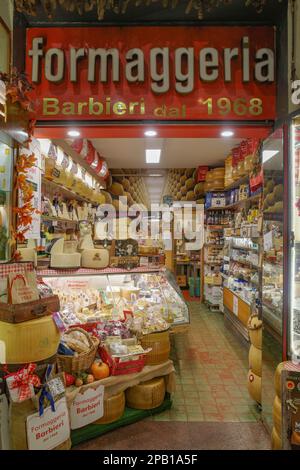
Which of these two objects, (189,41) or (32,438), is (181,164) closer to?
(189,41)

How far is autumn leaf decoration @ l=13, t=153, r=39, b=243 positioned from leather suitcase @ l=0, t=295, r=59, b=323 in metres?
0.79

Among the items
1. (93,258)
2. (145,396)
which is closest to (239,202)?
(93,258)

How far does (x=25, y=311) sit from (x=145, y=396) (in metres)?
1.75

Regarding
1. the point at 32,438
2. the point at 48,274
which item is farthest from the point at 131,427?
the point at 48,274

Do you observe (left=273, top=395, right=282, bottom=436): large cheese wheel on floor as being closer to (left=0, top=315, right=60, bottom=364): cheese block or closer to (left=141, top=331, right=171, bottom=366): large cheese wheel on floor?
(left=141, top=331, right=171, bottom=366): large cheese wheel on floor

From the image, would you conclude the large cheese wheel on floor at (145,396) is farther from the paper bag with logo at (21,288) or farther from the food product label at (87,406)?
Result: the paper bag with logo at (21,288)

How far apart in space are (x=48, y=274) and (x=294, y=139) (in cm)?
304

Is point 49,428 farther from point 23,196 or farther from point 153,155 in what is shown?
point 153,155

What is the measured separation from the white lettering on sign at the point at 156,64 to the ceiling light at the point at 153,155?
4.09 meters

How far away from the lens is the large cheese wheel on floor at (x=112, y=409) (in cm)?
309

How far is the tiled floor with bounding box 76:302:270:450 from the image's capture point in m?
2.93

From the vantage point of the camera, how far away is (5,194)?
114 inches

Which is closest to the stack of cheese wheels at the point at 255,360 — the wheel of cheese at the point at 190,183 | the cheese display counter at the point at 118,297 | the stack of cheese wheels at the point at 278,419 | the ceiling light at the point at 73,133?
the stack of cheese wheels at the point at 278,419

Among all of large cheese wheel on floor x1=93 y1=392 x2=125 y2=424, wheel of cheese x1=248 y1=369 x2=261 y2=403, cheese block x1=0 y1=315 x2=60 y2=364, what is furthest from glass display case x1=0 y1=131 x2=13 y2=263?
wheel of cheese x1=248 y1=369 x2=261 y2=403
